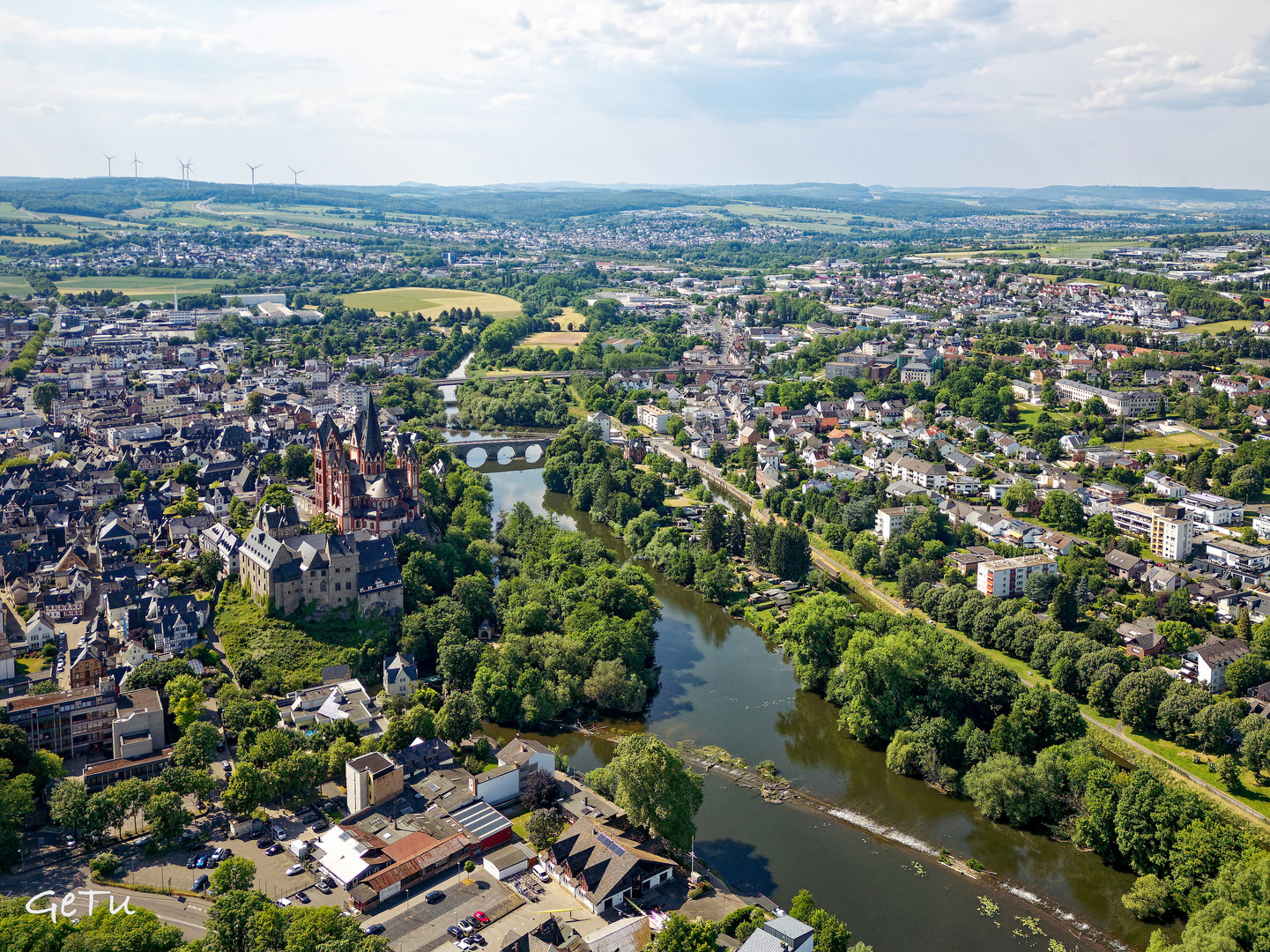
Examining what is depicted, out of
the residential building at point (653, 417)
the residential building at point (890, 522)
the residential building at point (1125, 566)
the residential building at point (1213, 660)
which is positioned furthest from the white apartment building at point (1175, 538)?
the residential building at point (653, 417)

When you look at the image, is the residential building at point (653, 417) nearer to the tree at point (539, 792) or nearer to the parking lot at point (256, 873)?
the tree at point (539, 792)

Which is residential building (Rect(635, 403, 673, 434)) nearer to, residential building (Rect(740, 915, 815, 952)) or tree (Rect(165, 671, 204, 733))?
tree (Rect(165, 671, 204, 733))

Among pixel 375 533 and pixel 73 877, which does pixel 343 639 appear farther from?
pixel 73 877

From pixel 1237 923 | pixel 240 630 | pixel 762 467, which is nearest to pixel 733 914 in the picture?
pixel 1237 923

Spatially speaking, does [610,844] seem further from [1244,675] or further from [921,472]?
[921,472]

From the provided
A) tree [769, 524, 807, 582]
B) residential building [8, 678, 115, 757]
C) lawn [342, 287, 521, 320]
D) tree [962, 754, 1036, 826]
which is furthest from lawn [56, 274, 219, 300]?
tree [962, 754, 1036, 826]

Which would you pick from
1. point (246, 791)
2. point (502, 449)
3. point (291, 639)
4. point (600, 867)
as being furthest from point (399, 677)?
point (502, 449)
